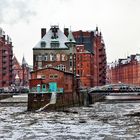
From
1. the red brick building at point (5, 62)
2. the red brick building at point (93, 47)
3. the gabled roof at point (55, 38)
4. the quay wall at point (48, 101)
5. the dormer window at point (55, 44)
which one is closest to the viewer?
the quay wall at point (48, 101)

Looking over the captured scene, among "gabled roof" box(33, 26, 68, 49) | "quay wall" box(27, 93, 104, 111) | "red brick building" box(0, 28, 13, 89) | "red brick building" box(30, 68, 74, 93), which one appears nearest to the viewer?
"quay wall" box(27, 93, 104, 111)

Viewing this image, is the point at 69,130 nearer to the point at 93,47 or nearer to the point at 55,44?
the point at 55,44

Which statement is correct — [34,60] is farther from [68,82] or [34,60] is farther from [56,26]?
[68,82]

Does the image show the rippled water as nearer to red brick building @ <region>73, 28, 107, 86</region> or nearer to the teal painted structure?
the teal painted structure

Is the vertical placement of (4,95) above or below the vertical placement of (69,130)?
above

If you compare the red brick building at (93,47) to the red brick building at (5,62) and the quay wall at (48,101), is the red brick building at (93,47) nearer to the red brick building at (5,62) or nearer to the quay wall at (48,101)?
the red brick building at (5,62)

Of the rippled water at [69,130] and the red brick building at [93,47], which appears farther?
the red brick building at [93,47]

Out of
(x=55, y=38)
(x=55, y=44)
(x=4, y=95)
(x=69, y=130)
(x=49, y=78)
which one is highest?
(x=55, y=38)

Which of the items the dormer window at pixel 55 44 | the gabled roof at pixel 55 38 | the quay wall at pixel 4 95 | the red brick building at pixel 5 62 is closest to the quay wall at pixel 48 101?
the dormer window at pixel 55 44

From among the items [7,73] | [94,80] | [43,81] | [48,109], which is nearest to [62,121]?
[48,109]

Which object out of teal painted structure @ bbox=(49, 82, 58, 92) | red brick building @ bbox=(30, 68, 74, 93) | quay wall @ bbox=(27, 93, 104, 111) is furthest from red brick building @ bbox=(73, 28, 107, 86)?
teal painted structure @ bbox=(49, 82, 58, 92)

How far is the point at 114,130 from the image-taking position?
5550 cm

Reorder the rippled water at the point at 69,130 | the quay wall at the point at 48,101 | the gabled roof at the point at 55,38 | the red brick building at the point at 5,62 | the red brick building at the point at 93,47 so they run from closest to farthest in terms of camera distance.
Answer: the rippled water at the point at 69,130
the quay wall at the point at 48,101
the gabled roof at the point at 55,38
the red brick building at the point at 93,47
the red brick building at the point at 5,62

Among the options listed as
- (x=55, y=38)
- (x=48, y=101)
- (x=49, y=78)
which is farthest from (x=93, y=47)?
(x=48, y=101)
